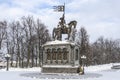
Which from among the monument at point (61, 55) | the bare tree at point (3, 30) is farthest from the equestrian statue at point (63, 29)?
the bare tree at point (3, 30)

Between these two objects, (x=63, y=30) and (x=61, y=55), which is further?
(x=63, y=30)

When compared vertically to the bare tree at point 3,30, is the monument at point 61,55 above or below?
below

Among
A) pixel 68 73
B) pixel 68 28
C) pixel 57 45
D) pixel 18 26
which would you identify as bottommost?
pixel 68 73

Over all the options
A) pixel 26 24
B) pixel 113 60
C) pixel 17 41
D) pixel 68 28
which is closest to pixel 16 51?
pixel 17 41

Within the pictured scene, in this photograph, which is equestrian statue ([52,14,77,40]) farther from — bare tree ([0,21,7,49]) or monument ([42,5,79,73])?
bare tree ([0,21,7,49])

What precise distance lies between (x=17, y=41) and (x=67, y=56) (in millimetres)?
31725

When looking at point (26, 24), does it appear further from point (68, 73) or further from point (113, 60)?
point (113, 60)

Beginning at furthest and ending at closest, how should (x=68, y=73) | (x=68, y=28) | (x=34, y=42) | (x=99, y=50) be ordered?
(x=99, y=50) → (x=34, y=42) → (x=68, y=28) → (x=68, y=73)

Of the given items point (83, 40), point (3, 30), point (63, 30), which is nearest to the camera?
point (63, 30)

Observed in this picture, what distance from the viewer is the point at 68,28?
29.0m

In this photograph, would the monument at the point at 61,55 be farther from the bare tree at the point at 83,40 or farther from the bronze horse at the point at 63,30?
the bare tree at the point at 83,40

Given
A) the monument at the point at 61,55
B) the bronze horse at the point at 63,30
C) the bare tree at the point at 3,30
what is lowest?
the monument at the point at 61,55

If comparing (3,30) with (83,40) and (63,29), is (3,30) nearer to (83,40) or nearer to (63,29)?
(83,40)

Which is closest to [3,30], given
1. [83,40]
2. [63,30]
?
[83,40]
